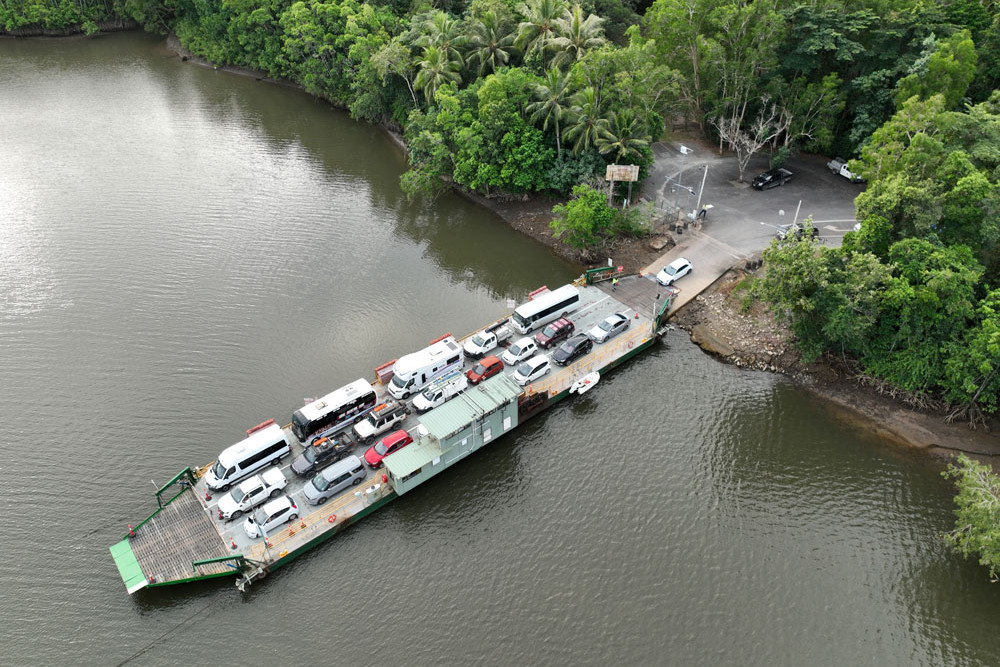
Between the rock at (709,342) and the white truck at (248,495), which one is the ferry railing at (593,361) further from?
the white truck at (248,495)

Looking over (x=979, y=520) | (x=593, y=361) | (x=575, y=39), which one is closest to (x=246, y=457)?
(x=593, y=361)

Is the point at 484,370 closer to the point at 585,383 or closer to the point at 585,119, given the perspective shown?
the point at 585,383

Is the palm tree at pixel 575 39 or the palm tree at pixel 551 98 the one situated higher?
the palm tree at pixel 575 39

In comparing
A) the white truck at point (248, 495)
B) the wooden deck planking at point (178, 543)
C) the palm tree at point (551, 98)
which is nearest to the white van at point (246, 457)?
the white truck at point (248, 495)

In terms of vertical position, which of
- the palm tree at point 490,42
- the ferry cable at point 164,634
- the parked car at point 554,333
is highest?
the palm tree at point 490,42

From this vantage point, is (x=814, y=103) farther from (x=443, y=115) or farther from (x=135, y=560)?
A: (x=135, y=560)

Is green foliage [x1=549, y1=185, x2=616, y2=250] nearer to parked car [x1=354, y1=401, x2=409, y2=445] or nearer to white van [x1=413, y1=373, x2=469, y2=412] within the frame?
white van [x1=413, y1=373, x2=469, y2=412]
